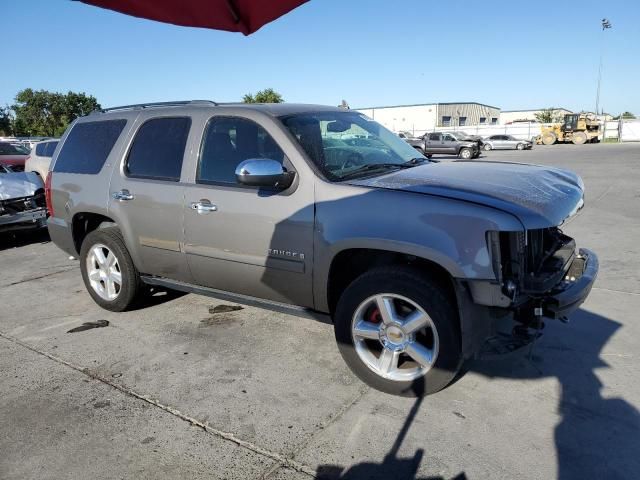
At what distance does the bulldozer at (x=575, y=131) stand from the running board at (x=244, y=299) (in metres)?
46.3

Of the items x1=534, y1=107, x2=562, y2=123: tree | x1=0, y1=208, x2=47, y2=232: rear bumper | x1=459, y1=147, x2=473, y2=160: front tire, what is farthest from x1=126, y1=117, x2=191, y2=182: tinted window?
x1=534, y1=107, x2=562, y2=123: tree

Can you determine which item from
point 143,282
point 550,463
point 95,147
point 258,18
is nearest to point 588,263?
point 550,463

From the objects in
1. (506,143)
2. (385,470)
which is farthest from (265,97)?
(385,470)

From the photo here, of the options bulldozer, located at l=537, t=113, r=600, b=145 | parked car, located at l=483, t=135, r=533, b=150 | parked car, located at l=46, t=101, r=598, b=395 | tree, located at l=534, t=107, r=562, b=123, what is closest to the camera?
parked car, located at l=46, t=101, r=598, b=395

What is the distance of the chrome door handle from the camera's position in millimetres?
4227

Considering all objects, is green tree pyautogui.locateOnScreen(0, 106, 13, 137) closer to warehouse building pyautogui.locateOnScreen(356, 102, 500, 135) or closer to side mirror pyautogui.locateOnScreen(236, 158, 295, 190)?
warehouse building pyautogui.locateOnScreen(356, 102, 500, 135)

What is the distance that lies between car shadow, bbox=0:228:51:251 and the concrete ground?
4.40 meters

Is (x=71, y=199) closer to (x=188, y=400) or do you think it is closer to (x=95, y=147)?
(x=95, y=147)

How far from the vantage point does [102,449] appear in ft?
8.75

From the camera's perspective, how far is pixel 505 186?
306 cm

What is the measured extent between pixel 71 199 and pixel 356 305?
3186 mm

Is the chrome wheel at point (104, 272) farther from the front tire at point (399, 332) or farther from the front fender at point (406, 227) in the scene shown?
the front tire at point (399, 332)

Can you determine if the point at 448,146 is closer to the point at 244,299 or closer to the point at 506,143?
the point at 506,143

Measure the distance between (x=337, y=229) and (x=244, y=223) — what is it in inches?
30.6
